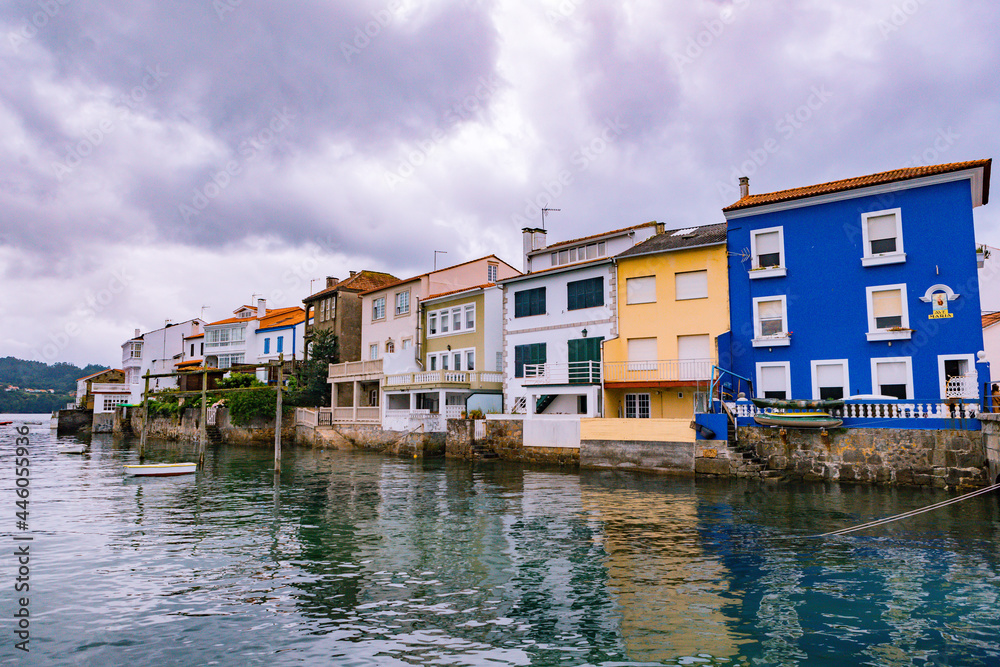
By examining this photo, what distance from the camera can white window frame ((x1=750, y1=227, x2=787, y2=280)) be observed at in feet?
91.7

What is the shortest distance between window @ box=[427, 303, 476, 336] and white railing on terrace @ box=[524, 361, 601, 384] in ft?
25.2

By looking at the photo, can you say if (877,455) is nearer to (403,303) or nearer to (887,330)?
(887,330)

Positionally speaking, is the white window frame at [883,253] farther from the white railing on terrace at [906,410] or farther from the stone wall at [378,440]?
the stone wall at [378,440]

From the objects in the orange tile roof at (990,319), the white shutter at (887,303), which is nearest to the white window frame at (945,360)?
the white shutter at (887,303)

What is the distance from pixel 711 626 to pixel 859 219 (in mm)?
23007

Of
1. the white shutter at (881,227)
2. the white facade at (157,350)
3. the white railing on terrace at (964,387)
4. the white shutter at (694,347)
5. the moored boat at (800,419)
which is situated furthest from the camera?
the white facade at (157,350)

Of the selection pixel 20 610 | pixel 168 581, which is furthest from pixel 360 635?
pixel 20 610

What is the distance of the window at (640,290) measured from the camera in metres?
32.4

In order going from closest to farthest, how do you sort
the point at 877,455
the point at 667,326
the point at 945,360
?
the point at 877,455
the point at 945,360
the point at 667,326

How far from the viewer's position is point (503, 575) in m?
11.5

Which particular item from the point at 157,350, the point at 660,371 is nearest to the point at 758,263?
the point at 660,371

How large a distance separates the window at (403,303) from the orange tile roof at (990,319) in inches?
1389

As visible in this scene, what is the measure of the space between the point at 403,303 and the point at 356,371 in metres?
6.31

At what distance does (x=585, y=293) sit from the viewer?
A: 115ft
